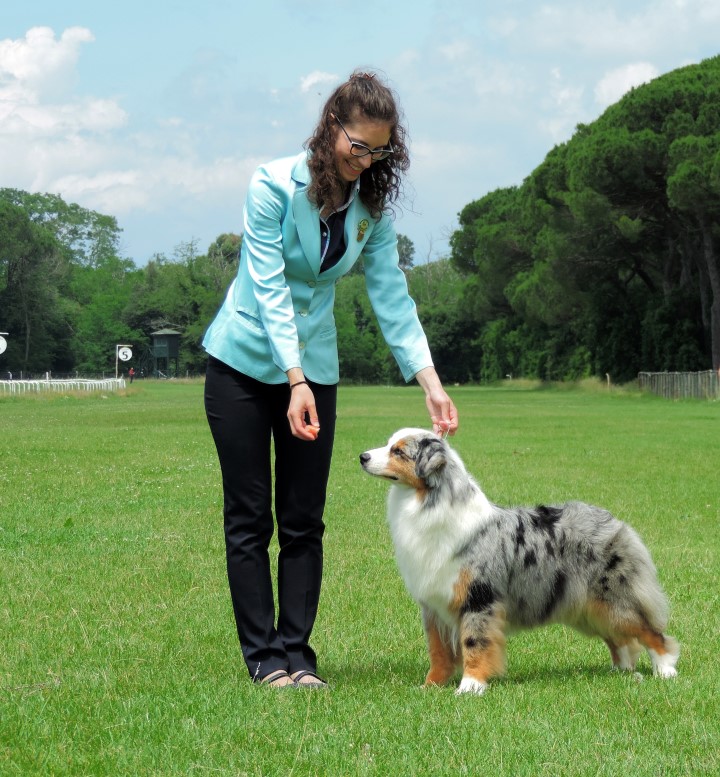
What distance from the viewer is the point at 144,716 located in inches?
179

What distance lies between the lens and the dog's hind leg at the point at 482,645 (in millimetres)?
5203

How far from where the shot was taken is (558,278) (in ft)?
176

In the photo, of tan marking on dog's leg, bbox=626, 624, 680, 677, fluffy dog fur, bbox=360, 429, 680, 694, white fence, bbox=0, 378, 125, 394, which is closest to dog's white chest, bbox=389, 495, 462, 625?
fluffy dog fur, bbox=360, 429, 680, 694

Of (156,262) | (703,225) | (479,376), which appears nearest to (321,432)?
(703,225)

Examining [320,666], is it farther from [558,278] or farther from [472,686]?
[558,278]

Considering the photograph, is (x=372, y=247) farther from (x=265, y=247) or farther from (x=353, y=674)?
(x=353, y=674)

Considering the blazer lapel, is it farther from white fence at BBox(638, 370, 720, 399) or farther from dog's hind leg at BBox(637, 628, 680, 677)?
white fence at BBox(638, 370, 720, 399)

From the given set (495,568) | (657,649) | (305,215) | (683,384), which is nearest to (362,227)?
(305,215)

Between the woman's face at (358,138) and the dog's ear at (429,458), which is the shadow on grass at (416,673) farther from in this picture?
the woman's face at (358,138)

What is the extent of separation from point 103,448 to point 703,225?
3058cm

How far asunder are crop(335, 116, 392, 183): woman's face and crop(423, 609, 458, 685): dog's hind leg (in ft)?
7.22

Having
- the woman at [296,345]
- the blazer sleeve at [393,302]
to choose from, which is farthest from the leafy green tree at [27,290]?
the woman at [296,345]

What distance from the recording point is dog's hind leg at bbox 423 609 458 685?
5406mm

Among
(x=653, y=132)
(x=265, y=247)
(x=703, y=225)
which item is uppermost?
(x=653, y=132)
